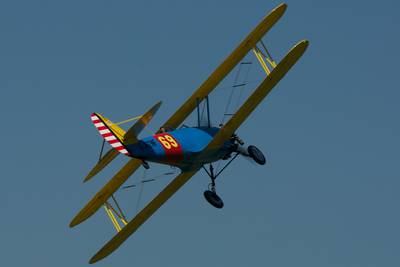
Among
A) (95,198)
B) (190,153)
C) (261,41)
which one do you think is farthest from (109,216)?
(261,41)

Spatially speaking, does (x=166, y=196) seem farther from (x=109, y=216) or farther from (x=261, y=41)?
(x=261, y=41)

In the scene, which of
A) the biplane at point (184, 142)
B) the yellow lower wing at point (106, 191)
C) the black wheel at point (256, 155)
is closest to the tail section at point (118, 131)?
the biplane at point (184, 142)

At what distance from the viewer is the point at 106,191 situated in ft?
118

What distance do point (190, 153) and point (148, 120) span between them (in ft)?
9.60

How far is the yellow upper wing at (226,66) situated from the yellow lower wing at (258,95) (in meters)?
1.59

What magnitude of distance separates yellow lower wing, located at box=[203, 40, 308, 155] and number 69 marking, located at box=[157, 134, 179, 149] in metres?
1.16

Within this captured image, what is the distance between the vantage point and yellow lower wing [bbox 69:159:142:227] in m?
35.7

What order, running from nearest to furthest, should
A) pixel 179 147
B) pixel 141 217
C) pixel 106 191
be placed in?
pixel 179 147
pixel 106 191
pixel 141 217

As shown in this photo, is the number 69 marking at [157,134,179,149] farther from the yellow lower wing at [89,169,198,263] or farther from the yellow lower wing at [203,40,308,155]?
the yellow lower wing at [89,169,198,263]

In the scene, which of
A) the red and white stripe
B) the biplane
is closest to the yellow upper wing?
the biplane

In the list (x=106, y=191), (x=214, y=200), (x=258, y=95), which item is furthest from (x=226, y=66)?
(x=106, y=191)

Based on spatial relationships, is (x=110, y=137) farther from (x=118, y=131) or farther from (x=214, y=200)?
(x=214, y=200)

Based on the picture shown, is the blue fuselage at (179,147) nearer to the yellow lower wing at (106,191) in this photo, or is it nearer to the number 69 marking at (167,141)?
the number 69 marking at (167,141)

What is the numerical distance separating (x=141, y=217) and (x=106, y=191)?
1428 mm
